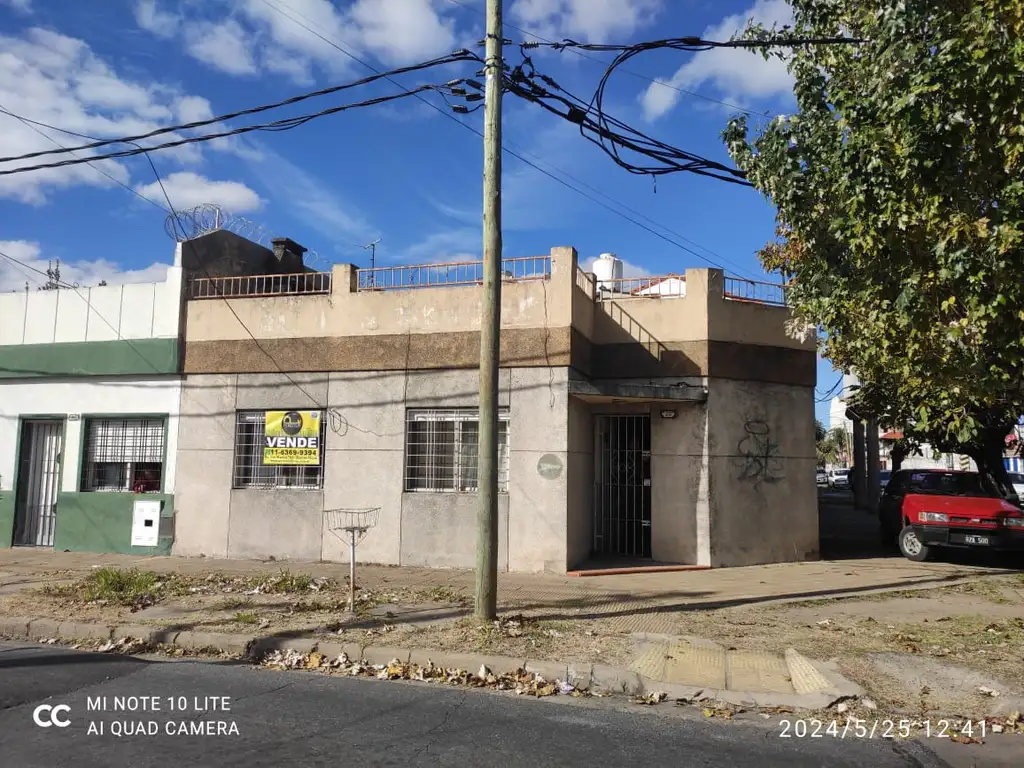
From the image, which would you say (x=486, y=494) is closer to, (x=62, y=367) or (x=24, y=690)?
(x=24, y=690)

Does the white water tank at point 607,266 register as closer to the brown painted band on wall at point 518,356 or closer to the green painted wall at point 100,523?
the brown painted band on wall at point 518,356

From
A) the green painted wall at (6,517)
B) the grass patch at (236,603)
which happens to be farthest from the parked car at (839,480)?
the grass patch at (236,603)

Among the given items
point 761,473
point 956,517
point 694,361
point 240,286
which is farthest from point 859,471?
point 240,286

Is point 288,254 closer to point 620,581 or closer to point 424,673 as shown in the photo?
point 620,581

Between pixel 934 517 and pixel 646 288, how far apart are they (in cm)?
588

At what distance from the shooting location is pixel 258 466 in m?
12.4

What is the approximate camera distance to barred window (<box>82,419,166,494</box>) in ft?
42.3

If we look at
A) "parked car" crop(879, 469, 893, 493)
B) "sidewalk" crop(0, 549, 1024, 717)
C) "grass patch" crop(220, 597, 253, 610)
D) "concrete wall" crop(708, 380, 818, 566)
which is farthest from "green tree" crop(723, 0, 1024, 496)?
"parked car" crop(879, 469, 893, 493)

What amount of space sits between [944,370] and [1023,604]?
3579 millimetres

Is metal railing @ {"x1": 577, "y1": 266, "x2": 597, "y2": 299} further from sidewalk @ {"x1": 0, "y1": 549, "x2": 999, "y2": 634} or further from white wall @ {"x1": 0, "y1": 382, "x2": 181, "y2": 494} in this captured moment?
white wall @ {"x1": 0, "y1": 382, "x2": 181, "y2": 494}

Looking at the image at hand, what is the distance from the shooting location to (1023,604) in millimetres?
8766

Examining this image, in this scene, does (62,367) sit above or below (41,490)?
above

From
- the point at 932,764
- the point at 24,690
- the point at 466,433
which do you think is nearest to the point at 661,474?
the point at 466,433

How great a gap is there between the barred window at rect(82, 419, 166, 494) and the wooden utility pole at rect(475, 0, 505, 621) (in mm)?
7727
